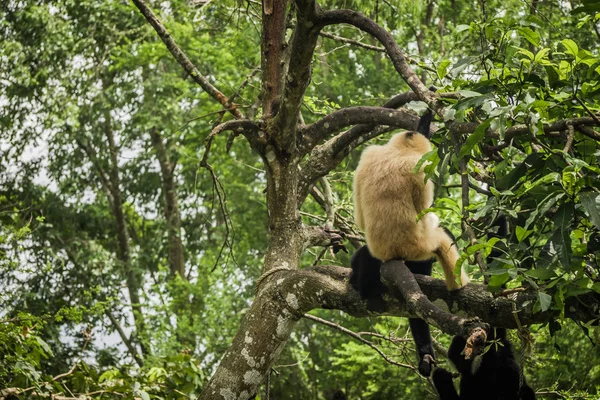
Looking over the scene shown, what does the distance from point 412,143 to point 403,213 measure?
548 millimetres

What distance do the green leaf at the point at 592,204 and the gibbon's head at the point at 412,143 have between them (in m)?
2.44

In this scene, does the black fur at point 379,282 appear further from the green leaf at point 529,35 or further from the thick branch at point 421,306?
the green leaf at point 529,35

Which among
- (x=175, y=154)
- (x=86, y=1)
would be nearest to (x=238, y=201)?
(x=175, y=154)

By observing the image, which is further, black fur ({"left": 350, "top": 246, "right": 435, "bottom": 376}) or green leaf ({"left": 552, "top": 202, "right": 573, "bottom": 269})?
black fur ({"left": 350, "top": 246, "right": 435, "bottom": 376})

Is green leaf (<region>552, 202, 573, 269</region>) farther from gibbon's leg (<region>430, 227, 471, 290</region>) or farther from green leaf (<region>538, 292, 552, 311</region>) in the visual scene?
gibbon's leg (<region>430, 227, 471, 290</region>)

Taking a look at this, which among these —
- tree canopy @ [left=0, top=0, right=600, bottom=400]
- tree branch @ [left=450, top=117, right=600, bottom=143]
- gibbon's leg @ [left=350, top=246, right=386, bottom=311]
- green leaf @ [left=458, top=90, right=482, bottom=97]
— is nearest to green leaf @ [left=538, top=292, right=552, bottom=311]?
tree canopy @ [left=0, top=0, right=600, bottom=400]

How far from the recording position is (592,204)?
304 centimetres

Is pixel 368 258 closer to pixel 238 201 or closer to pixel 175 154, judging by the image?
pixel 238 201

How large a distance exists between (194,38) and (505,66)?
1458cm

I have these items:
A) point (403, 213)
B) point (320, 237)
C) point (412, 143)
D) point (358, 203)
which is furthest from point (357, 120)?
point (320, 237)

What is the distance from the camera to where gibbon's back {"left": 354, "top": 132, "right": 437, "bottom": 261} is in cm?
539

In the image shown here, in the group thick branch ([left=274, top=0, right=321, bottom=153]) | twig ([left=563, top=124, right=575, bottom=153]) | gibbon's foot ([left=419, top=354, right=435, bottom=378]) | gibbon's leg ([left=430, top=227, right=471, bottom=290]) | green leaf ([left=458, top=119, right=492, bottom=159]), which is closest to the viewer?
twig ([left=563, top=124, right=575, bottom=153])

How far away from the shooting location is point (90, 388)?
7.03m

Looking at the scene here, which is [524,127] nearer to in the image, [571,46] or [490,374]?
[571,46]
